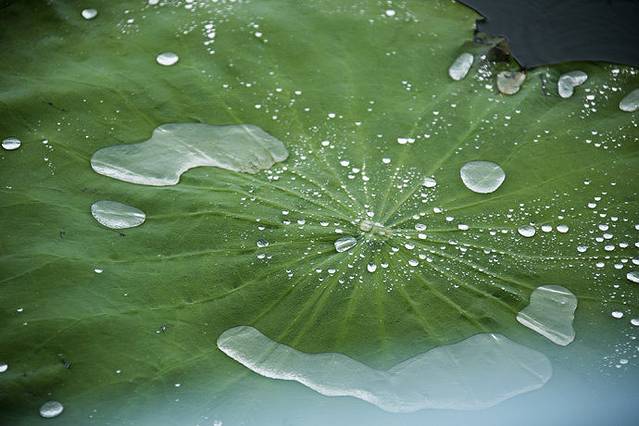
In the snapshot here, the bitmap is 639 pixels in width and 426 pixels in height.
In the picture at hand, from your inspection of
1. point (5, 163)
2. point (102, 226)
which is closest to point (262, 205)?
point (102, 226)

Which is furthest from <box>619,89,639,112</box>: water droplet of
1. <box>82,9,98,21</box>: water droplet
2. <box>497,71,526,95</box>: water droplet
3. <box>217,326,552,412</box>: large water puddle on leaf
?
<box>82,9,98,21</box>: water droplet

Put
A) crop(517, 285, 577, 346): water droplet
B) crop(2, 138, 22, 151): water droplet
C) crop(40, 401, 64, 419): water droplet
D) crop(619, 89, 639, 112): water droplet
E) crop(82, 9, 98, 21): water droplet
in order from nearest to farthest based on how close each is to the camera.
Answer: crop(40, 401, 64, 419): water droplet → crop(517, 285, 577, 346): water droplet → crop(2, 138, 22, 151): water droplet → crop(619, 89, 639, 112): water droplet → crop(82, 9, 98, 21): water droplet

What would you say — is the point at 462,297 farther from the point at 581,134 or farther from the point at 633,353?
the point at 581,134

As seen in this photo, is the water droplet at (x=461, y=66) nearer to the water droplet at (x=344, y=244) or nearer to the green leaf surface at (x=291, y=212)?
the green leaf surface at (x=291, y=212)

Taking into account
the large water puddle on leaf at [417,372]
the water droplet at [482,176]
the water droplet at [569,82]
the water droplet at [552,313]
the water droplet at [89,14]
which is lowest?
the large water puddle on leaf at [417,372]

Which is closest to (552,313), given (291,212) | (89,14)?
(291,212)

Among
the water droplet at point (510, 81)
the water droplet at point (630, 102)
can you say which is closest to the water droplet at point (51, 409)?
the water droplet at point (510, 81)

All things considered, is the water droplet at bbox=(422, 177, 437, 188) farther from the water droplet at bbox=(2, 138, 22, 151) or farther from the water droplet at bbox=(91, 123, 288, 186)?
the water droplet at bbox=(2, 138, 22, 151)

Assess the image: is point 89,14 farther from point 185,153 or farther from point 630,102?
point 630,102
